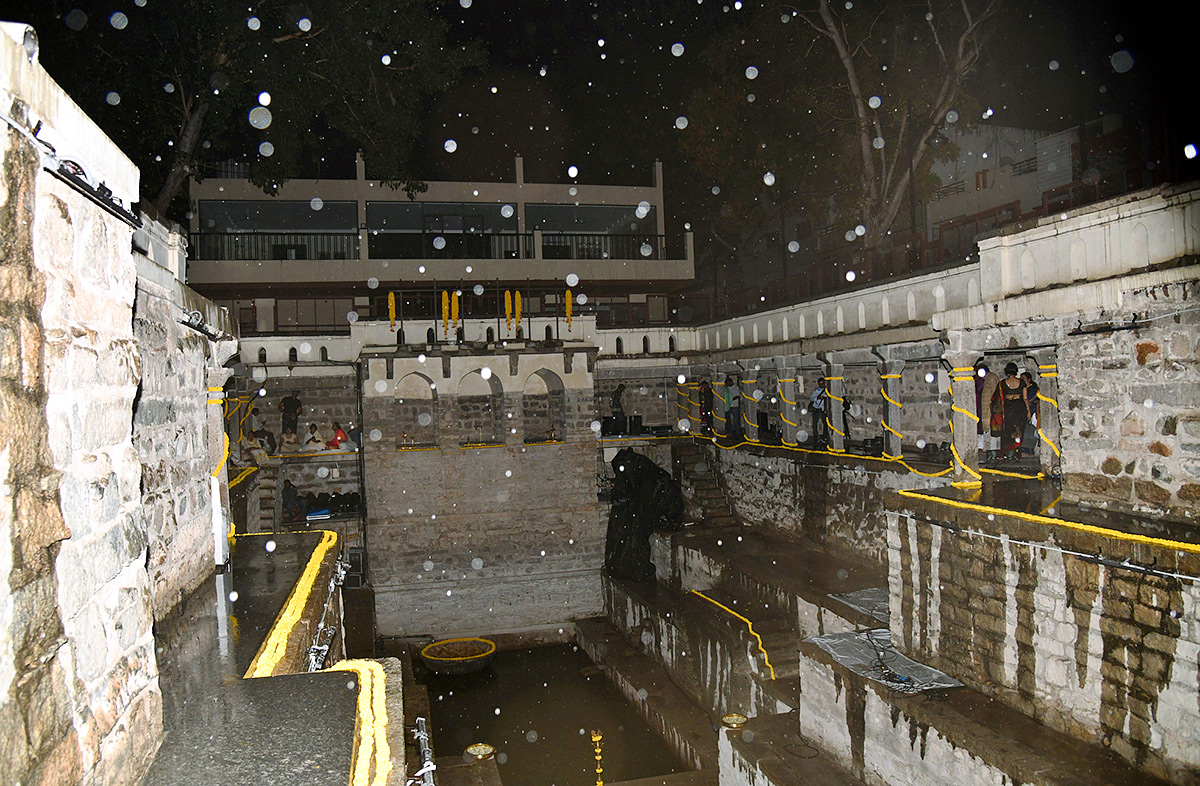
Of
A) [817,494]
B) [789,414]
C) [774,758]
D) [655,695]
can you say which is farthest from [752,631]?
[789,414]

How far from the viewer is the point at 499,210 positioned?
23.8 metres

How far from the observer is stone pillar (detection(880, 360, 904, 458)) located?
12.5 meters

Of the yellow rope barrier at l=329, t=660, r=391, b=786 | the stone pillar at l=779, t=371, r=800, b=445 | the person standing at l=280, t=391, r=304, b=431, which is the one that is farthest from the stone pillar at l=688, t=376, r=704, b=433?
the yellow rope barrier at l=329, t=660, r=391, b=786

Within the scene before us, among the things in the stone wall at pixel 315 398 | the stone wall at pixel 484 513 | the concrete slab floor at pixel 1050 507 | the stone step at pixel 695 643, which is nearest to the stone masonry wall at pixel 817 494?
the concrete slab floor at pixel 1050 507

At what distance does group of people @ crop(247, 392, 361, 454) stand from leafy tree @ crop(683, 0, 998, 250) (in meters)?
11.5

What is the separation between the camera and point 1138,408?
7102 millimetres

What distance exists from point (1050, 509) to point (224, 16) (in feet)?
48.0

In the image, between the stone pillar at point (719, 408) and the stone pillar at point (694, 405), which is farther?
the stone pillar at point (694, 405)

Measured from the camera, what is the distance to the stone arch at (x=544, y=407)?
16953mm

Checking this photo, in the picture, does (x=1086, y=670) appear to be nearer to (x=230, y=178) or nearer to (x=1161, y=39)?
(x=1161, y=39)

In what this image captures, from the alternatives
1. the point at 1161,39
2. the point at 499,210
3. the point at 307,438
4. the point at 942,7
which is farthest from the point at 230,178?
the point at 1161,39

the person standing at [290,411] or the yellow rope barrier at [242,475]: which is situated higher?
the person standing at [290,411]

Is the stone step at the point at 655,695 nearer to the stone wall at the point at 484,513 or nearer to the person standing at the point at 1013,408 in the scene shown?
the stone wall at the point at 484,513

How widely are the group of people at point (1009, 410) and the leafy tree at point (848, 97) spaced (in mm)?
4937
